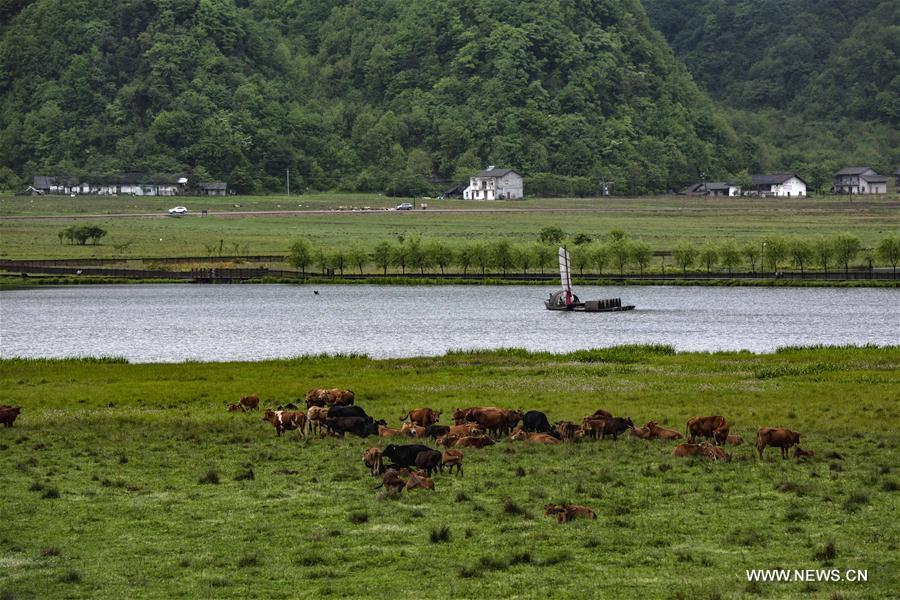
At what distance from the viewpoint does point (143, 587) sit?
72.8ft

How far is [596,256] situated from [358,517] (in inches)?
4476

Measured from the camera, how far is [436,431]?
35.1 meters

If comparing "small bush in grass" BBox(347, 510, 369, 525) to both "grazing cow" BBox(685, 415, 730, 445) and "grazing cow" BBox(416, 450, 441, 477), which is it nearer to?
"grazing cow" BBox(416, 450, 441, 477)

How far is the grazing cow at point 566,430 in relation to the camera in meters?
35.2

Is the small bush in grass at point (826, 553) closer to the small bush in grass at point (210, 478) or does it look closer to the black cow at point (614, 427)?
the black cow at point (614, 427)

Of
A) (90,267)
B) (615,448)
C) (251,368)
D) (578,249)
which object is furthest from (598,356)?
(90,267)

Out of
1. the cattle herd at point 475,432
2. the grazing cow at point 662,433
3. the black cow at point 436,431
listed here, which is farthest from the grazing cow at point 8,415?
the grazing cow at point 662,433

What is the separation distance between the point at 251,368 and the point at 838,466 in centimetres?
3195

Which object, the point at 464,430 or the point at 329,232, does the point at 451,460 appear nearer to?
the point at 464,430

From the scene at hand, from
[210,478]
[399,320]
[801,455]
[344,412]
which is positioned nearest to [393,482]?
[210,478]

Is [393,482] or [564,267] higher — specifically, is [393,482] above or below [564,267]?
below

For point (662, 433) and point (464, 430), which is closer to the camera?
point (464, 430)

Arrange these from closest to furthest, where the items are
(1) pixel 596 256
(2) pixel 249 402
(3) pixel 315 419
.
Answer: (3) pixel 315 419
(2) pixel 249 402
(1) pixel 596 256

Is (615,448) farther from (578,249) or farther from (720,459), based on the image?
(578,249)
